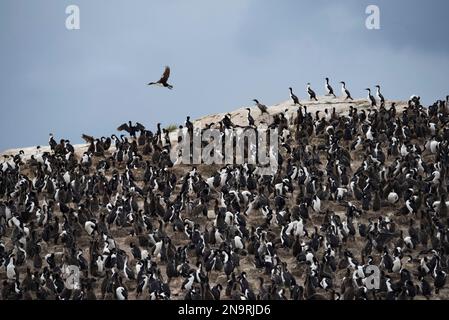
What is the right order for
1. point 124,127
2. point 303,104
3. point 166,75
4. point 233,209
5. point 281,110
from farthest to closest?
point 303,104 → point 281,110 → point 124,127 → point 166,75 → point 233,209

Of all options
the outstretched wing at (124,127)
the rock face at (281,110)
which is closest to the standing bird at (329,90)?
the rock face at (281,110)

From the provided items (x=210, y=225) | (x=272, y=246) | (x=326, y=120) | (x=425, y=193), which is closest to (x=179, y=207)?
(x=210, y=225)

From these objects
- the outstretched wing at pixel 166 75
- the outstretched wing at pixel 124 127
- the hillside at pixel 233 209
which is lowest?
the hillside at pixel 233 209

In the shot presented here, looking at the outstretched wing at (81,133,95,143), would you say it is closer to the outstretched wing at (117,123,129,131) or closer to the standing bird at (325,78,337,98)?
the outstretched wing at (117,123,129,131)

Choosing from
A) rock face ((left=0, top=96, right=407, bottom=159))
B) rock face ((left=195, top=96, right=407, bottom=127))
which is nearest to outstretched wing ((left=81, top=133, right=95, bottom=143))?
rock face ((left=0, top=96, right=407, bottom=159))

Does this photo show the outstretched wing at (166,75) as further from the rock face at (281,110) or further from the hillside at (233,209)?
the rock face at (281,110)

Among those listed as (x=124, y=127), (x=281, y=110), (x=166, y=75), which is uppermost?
(x=166, y=75)

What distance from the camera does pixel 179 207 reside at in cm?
6019

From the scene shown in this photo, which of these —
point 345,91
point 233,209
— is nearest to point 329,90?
point 345,91

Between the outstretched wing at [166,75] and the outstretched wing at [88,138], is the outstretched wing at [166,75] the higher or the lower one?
the higher one

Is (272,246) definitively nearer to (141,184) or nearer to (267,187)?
(267,187)

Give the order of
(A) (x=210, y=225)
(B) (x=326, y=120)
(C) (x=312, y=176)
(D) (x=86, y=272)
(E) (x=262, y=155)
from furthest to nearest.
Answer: (B) (x=326, y=120)
(E) (x=262, y=155)
(C) (x=312, y=176)
(A) (x=210, y=225)
(D) (x=86, y=272)

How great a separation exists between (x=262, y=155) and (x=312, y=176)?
5035mm

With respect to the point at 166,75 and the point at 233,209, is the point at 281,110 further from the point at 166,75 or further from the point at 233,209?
the point at 233,209
